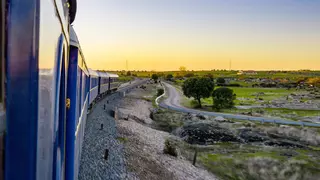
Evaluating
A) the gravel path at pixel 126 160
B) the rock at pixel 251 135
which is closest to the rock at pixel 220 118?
the rock at pixel 251 135

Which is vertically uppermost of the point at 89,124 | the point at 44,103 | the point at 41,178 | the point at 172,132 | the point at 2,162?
the point at 44,103

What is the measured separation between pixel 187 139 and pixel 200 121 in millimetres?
7723

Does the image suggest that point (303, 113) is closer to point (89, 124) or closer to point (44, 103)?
point (89, 124)

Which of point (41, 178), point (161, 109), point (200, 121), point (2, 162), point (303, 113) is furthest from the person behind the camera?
point (303, 113)

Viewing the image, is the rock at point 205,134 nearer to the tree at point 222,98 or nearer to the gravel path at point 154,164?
the gravel path at point 154,164

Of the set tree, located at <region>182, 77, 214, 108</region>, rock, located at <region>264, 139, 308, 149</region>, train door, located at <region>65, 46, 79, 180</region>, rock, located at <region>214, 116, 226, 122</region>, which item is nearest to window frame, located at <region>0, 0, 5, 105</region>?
train door, located at <region>65, 46, 79, 180</region>

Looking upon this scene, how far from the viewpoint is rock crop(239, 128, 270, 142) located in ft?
84.1

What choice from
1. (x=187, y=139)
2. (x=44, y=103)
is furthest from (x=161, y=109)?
(x=44, y=103)

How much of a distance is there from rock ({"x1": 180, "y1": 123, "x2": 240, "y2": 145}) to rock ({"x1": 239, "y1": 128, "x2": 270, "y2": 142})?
837 millimetres

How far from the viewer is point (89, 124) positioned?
17500 millimetres

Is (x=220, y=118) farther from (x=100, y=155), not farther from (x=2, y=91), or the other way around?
(x=2, y=91)

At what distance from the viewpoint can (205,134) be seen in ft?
86.1

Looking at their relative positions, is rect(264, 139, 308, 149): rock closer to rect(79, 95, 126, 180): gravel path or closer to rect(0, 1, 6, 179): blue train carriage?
rect(79, 95, 126, 180): gravel path

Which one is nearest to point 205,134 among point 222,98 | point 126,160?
point 126,160
